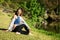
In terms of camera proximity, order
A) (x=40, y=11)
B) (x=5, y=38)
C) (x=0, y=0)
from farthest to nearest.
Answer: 1. (x=0, y=0)
2. (x=40, y=11)
3. (x=5, y=38)

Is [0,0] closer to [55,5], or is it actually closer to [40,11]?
[40,11]

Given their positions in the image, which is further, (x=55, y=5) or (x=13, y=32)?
(x=55, y=5)

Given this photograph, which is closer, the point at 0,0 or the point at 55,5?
the point at 0,0

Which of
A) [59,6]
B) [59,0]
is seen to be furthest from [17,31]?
[59,0]

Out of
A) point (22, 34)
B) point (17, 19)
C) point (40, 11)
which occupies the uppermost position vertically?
point (17, 19)

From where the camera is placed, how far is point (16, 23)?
45.9 feet

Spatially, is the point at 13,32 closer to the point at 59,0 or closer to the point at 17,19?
the point at 17,19

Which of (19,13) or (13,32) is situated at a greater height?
(19,13)

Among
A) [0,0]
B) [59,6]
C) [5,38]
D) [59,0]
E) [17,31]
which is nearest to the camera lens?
[5,38]

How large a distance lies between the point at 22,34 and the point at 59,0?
200 feet

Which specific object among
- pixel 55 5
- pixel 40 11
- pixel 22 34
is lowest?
pixel 55 5

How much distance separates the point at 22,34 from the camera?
14.1 meters

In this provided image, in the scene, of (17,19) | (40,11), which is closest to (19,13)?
(17,19)

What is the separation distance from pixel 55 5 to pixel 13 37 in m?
59.3
